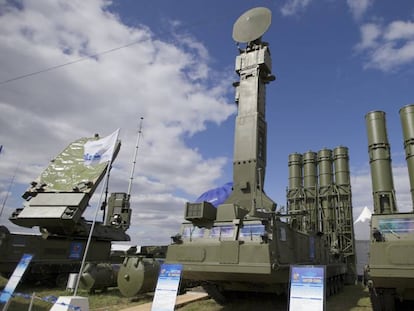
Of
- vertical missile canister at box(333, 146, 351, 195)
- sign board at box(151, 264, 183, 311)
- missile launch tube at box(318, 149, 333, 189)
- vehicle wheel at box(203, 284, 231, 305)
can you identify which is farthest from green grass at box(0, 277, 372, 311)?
missile launch tube at box(318, 149, 333, 189)

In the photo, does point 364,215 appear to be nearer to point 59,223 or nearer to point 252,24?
point 252,24

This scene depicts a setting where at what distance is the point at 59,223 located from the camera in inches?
437

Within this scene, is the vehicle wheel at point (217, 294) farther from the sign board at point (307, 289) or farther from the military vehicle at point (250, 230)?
the sign board at point (307, 289)

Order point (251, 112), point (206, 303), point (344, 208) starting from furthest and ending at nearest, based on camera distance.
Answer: point (344, 208) → point (251, 112) → point (206, 303)

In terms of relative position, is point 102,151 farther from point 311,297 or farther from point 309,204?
point 309,204

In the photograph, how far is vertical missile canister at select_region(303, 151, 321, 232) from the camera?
740 inches

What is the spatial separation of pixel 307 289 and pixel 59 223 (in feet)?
28.9

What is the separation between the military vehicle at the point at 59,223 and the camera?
10844mm

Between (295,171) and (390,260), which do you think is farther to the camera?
(295,171)

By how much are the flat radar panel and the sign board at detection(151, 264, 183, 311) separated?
349 inches

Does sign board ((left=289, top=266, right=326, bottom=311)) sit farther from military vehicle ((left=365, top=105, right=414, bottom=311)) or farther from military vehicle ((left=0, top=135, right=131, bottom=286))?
military vehicle ((left=0, top=135, right=131, bottom=286))

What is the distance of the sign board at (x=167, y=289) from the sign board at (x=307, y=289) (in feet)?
5.98

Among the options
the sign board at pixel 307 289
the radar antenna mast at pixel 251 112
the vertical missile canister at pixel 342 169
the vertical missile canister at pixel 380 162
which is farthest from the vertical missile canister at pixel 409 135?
the vertical missile canister at pixel 342 169

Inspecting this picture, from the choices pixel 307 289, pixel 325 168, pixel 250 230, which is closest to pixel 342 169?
pixel 325 168
